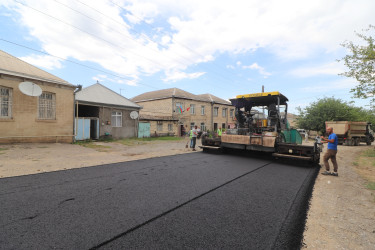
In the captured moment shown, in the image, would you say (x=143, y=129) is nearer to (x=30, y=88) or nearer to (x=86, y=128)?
(x=86, y=128)

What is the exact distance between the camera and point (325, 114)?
1034 inches

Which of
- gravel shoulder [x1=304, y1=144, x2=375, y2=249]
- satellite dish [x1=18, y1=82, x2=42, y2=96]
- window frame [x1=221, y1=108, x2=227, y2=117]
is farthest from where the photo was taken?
window frame [x1=221, y1=108, x2=227, y2=117]

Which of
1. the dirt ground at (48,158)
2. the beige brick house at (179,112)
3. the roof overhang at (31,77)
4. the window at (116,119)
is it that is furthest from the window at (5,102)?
the beige brick house at (179,112)

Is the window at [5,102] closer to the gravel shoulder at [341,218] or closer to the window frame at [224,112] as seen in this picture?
the gravel shoulder at [341,218]

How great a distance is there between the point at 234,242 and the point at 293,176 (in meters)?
4.31

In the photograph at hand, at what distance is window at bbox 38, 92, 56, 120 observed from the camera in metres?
12.5

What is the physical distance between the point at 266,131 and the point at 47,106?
13.7 m

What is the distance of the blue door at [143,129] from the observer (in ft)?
69.4

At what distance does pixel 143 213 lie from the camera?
2.97 m

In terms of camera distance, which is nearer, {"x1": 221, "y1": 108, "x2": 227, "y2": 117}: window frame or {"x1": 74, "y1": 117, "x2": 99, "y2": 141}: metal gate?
{"x1": 74, "y1": 117, "x2": 99, "y2": 141}: metal gate

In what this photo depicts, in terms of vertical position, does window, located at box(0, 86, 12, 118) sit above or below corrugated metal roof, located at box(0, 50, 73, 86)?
below

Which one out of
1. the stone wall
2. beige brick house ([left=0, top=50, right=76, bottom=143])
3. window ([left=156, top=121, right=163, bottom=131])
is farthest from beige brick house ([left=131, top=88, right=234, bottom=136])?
beige brick house ([left=0, top=50, right=76, bottom=143])

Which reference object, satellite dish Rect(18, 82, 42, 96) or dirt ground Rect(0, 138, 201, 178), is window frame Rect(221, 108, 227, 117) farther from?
satellite dish Rect(18, 82, 42, 96)

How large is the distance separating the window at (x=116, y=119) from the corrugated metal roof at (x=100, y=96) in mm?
914
